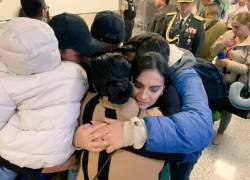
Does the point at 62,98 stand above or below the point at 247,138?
above

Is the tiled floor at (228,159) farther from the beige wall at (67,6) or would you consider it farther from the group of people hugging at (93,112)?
the beige wall at (67,6)

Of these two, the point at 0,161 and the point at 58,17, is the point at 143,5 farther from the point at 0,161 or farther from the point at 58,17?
the point at 0,161

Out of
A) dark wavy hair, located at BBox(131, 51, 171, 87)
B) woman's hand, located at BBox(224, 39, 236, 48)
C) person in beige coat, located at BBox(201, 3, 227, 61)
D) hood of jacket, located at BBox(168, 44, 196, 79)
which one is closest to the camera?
dark wavy hair, located at BBox(131, 51, 171, 87)

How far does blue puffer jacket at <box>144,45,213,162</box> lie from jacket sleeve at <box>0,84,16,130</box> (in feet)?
1.44

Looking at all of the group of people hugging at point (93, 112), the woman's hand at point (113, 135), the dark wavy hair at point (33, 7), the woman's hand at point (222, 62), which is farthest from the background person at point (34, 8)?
the woman's hand at point (113, 135)

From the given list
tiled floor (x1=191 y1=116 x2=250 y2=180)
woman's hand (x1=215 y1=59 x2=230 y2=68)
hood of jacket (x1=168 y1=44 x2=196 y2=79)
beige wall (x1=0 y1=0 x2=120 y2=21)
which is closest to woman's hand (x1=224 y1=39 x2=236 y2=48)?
woman's hand (x1=215 y1=59 x2=230 y2=68)

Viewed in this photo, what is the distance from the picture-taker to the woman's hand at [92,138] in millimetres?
858

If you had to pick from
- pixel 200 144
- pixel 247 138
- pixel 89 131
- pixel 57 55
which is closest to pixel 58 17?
pixel 57 55

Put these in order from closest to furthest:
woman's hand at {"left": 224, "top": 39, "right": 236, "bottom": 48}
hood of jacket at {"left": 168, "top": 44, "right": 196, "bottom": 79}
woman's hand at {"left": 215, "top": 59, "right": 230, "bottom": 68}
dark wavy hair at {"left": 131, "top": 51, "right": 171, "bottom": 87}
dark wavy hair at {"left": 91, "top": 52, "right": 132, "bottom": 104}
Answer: dark wavy hair at {"left": 91, "top": 52, "right": 132, "bottom": 104} → dark wavy hair at {"left": 131, "top": 51, "right": 171, "bottom": 87} → hood of jacket at {"left": 168, "top": 44, "right": 196, "bottom": 79} → woman's hand at {"left": 215, "top": 59, "right": 230, "bottom": 68} → woman's hand at {"left": 224, "top": 39, "right": 236, "bottom": 48}

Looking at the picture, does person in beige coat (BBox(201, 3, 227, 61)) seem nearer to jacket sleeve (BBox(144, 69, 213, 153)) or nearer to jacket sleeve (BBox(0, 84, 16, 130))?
jacket sleeve (BBox(144, 69, 213, 153))

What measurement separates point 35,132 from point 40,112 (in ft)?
0.23

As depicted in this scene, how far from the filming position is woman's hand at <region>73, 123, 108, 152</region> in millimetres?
858

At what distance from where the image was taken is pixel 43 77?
902mm

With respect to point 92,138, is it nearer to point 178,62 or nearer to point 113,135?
point 113,135
